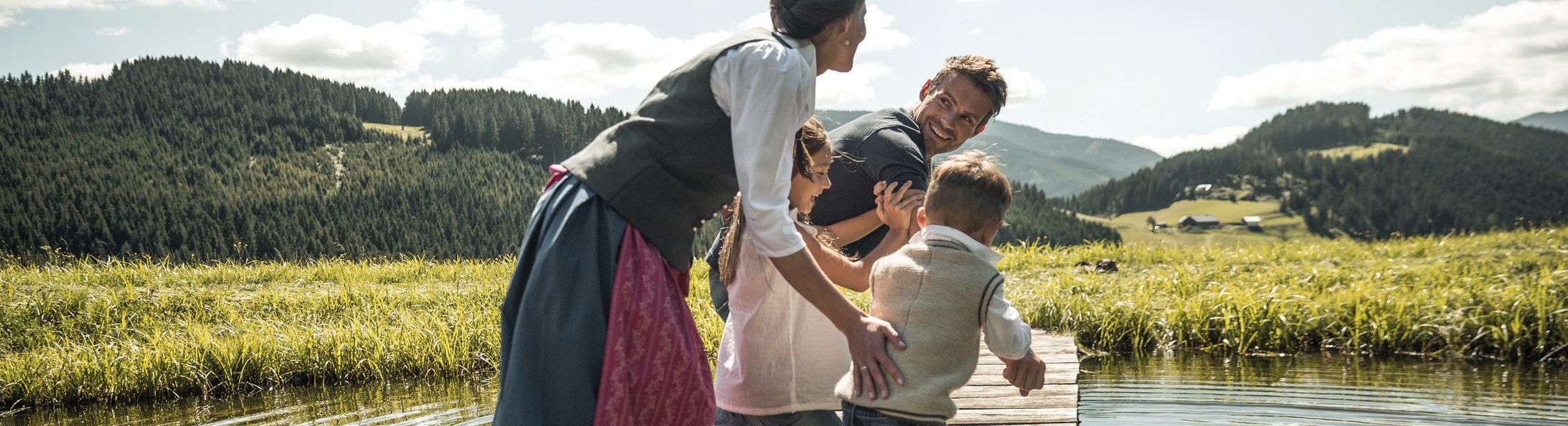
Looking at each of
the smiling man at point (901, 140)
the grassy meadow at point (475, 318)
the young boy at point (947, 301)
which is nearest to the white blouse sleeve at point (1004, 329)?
the young boy at point (947, 301)

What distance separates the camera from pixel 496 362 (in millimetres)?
6574

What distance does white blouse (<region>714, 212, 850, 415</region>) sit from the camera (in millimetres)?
2602

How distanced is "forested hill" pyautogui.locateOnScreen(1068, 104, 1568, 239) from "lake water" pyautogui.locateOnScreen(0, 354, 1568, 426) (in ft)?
381

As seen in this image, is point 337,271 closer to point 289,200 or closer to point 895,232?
point 895,232

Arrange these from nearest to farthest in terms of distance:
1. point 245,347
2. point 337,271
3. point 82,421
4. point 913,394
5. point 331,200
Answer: point 913,394 < point 82,421 < point 245,347 < point 337,271 < point 331,200

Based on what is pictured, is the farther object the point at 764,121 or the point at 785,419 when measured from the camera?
the point at 785,419

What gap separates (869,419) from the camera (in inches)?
91.5

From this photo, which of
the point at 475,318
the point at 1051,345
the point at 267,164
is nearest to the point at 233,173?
the point at 267,164

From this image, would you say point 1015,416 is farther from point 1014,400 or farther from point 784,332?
point 784,332

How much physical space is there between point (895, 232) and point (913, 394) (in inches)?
25.3

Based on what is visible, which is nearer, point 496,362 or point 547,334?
point 547,334

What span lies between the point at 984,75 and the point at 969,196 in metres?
1.29

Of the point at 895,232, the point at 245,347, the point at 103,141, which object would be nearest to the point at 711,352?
the point at 245,347

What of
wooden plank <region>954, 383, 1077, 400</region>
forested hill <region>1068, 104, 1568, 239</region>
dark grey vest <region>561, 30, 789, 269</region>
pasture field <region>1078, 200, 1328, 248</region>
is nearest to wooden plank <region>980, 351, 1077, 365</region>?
wooden plank <region>954, 383, 1077, 400</region>
